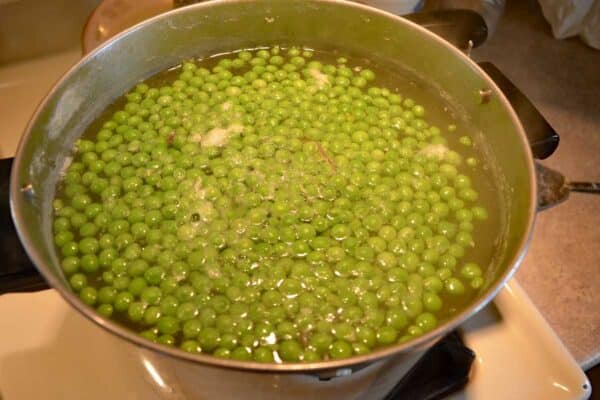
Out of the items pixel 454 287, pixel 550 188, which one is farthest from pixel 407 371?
pixel 550 188

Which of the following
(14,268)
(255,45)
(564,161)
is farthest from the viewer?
(564,161)

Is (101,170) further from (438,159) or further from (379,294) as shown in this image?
(438,159)

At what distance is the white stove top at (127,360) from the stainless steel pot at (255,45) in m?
0.18

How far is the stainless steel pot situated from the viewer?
0.75 m

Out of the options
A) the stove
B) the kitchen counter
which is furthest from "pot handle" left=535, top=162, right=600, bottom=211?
the kitchen counter

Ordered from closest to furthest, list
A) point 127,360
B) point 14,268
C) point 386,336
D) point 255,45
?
point 14,268, point 386,336, point 127,360, point 255,45

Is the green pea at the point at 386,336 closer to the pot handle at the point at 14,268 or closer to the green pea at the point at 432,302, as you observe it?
the green pea at the point at 432,302

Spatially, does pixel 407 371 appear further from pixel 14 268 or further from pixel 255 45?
pixel 255 45

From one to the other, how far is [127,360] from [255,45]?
0.91m

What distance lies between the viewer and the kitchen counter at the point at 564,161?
1.44m

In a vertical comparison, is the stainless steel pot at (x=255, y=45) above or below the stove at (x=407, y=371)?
above

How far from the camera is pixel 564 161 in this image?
1828mm

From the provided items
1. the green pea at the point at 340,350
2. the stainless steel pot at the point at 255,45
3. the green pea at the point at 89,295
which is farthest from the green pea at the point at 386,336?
the green pea at the point at 89,295

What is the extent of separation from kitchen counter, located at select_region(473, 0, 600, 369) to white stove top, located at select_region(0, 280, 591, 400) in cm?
37
